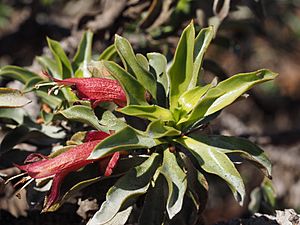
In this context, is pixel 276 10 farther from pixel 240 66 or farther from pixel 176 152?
pixel 176 152

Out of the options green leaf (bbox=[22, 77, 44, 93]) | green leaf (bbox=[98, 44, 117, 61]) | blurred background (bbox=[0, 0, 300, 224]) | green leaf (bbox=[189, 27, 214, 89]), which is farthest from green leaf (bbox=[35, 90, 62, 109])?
green leaf (bbox=[189, 27, 214, 89])

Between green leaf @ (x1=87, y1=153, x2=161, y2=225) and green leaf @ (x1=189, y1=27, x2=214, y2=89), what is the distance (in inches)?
10.5

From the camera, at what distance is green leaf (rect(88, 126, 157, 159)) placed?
5.73ft

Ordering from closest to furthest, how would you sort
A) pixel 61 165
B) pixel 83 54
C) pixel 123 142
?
pixel 123 142, pixel 61 165, pixel 83 54

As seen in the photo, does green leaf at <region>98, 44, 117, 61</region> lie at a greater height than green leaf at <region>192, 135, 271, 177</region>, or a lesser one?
greater

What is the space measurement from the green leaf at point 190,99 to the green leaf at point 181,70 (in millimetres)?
26

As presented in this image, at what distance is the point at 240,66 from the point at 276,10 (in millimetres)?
912

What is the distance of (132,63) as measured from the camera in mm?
1967

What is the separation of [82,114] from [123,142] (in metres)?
0.21

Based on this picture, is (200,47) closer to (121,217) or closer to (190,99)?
(190,99)

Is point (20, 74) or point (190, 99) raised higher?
point (20, 74)

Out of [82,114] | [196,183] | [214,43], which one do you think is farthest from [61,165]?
[214,43]

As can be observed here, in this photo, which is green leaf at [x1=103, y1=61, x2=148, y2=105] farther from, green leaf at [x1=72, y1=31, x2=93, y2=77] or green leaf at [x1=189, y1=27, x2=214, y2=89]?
green leaf at [x1=72, y1=31, x2=93, y2=77]

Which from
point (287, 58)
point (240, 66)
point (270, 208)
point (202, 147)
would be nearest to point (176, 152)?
point (202, 147)
